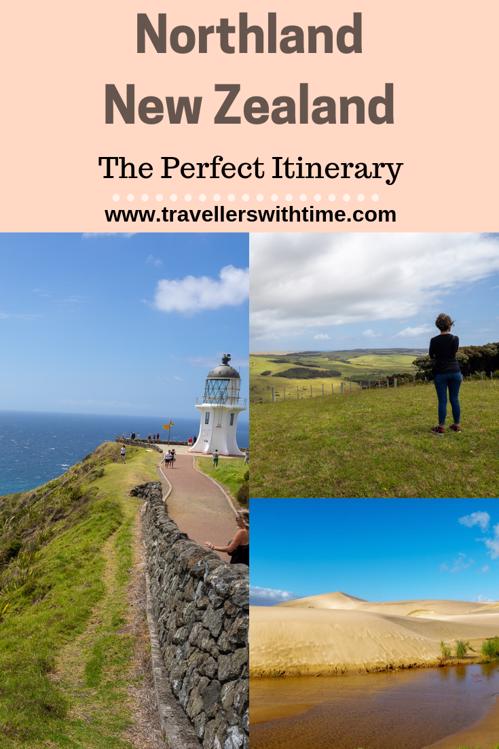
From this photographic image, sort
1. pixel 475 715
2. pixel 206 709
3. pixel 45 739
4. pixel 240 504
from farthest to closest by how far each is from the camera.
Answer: pixel 240 504, pixel 45 739, pixel 206 709, pixel 475 715

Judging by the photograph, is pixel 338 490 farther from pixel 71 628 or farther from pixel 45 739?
pixel 71 628

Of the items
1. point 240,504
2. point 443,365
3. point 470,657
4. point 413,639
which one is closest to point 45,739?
point 413,639

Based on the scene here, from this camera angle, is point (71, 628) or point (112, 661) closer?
point (112, 661)

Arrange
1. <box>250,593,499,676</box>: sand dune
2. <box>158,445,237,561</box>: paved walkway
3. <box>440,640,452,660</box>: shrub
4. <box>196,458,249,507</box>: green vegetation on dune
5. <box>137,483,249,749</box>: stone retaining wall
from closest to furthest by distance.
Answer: <box>250,593,499,676</box>: sand dune < <box>440,640,452,660</box>: shrub < <box>137,483,249,749</box>: stone retaining wall < <box>158,445,237,561</box>: paved walkway < <box>196,458,249,507</box>: green vegetation on dune

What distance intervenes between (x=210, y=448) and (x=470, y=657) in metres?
38.2

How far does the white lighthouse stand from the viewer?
42438 millimetres

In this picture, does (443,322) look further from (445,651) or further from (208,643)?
(208,643)

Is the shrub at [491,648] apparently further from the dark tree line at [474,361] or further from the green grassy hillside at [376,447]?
the dark tree line at [474,361]

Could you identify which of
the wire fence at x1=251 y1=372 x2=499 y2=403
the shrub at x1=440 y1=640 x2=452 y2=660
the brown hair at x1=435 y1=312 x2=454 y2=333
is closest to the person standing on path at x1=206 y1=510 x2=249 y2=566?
the wire fence at x1=251 y1=372 x2=499 y2=403

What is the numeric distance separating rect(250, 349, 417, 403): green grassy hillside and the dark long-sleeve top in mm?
252

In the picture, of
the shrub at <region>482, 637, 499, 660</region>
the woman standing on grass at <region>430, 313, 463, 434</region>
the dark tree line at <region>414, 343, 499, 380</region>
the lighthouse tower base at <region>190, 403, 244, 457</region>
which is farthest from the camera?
the lighthouse tower base at <region>190, 403, 244, 457</region>

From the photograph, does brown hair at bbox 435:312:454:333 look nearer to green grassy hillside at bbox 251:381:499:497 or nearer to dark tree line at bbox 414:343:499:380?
dark tree line at bbox 414:343:499:380

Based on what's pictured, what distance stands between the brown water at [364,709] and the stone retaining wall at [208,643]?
5.31 feet

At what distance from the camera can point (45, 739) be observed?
24.0 feet
